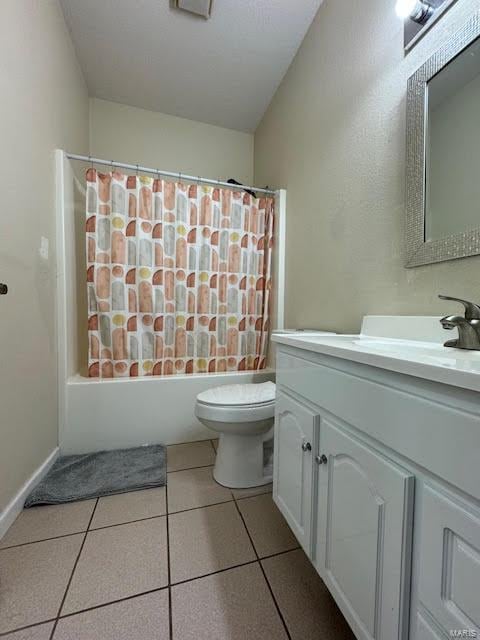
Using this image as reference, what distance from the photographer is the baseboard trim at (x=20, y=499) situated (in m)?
1.02

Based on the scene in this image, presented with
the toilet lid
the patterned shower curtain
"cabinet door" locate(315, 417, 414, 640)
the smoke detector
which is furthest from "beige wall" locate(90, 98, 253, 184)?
"cabinet door" locate(315, 417, 414, 640)

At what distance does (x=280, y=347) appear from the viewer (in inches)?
39.0

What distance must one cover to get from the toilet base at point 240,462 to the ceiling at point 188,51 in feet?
7.58

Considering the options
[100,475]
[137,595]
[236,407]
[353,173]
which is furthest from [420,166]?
[100,475]

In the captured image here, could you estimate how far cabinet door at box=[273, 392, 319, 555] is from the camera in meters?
0.78

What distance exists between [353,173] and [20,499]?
2.05 meters

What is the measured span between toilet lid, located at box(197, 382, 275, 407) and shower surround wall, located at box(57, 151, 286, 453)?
1.31 feet

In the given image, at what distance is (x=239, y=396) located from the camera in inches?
52.7

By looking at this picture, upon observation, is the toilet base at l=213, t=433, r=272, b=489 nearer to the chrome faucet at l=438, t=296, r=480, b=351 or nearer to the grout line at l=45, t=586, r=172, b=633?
the grout line at l=45, t=586, r=172, b=633

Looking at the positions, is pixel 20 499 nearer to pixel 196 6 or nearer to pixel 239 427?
pixel 239 427

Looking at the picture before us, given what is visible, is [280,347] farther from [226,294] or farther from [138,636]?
[226,294]

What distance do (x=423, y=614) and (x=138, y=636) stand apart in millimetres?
720

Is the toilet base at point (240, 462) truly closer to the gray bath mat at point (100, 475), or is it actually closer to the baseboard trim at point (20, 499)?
the gray bath mat at point (100, 475)

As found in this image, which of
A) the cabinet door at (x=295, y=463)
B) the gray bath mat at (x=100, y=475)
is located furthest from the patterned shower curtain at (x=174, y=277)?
the cabinet door at (x=295, y=463)
